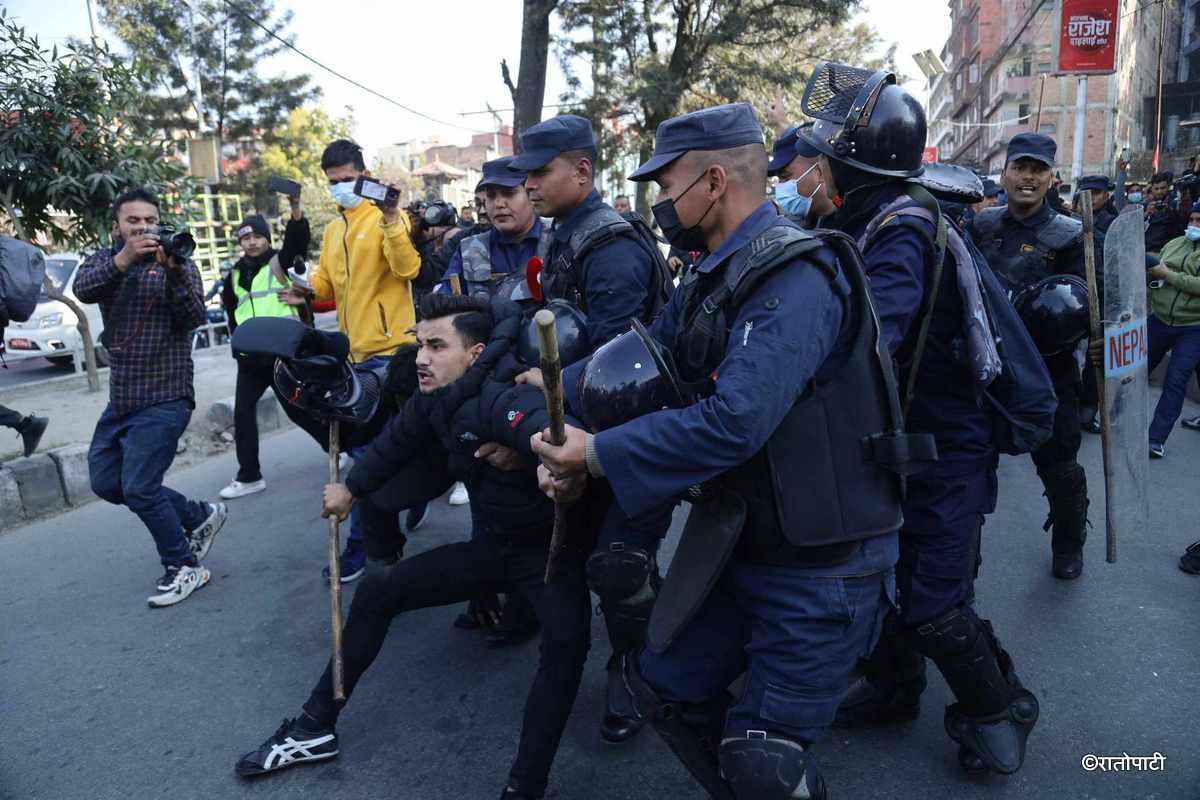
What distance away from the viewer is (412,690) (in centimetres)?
321

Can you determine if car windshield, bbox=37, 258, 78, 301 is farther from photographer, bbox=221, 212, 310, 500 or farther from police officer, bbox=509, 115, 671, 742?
police officer, bbox=509, 115, 671, 742

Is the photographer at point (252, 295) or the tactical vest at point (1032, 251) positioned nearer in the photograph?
the tactical vest at point (1032, 251)

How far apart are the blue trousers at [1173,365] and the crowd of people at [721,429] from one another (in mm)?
2098

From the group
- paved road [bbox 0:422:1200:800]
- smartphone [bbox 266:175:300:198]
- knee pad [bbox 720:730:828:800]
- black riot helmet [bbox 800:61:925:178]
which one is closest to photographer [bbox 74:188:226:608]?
paved road [bbox 0:422:1200:800]

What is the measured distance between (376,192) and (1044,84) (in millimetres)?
37944

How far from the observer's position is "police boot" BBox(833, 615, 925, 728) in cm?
276

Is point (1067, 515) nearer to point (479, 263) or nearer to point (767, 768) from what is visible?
point (767, 768)

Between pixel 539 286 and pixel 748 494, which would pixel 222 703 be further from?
pixel 748 494

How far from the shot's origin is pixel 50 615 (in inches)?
156

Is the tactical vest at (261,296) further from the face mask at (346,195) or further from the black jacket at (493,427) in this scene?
the black jacket at (493,427)

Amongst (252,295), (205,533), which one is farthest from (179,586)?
(252,295)

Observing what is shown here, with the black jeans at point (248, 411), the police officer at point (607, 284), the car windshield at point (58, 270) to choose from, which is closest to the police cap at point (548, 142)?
the police officer at point (607, 284)

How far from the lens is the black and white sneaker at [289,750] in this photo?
8.70 feet

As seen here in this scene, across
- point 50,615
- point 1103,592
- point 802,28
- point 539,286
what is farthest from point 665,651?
point 802,28
